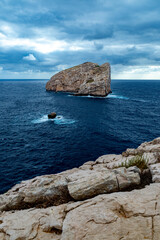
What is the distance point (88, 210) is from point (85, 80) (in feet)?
410

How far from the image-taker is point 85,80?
12762cm

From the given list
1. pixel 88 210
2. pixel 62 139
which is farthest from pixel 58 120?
pixel 88 210

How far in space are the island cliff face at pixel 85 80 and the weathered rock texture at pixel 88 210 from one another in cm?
10641

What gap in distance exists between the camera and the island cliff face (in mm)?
115588

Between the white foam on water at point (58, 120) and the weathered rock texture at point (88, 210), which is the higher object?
the weathered rock texture at point (88, 210)

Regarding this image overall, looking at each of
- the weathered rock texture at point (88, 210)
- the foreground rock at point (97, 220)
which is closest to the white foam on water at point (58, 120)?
the weathered rock texture at point (88, 210)

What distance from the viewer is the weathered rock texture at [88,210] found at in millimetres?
7773

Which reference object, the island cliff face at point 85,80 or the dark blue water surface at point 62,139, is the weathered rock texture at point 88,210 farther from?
the island cliff face at point 85,80

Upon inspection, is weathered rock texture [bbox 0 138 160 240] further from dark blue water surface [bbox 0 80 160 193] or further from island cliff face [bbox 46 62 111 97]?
island cliff face [bbox 46 62 111 97]

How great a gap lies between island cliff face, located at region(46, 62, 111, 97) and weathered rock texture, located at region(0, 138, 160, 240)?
106408mm

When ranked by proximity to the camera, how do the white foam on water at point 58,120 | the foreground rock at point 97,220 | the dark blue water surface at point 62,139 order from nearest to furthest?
1. the foreground rock at point 97,220
2. the dark blue water surface at point 62,139
3. the white foam on water at point 58,120

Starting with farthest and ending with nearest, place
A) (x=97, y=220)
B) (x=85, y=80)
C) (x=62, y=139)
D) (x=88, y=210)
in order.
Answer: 1. (x=85, y=80)
2. (x=62, y=139)
3. (x=88, y=210)
4. (x=97, y=220)

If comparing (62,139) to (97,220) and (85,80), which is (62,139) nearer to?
(97,220)

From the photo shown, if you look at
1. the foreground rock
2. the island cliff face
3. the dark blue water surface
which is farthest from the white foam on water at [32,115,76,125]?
the island cliff face
